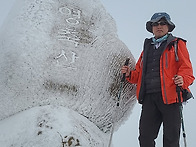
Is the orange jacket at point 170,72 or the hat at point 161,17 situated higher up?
the hat at point 161,17

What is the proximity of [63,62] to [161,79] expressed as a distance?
2.95 feet

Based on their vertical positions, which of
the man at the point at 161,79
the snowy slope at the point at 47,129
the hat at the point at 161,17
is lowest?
the snowy slope at the point at 47,129

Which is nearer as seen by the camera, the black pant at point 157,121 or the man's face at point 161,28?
the black pant at point 157,121

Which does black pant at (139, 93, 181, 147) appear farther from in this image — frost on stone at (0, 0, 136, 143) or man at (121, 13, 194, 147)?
frost on stone at (0, 0, 136, 143)

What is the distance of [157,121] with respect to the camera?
2.73 meters

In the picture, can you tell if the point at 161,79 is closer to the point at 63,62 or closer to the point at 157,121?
the point at 157,121

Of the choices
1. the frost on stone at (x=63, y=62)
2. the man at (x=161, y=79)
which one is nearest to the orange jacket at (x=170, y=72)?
the man at (x=161, y=79)

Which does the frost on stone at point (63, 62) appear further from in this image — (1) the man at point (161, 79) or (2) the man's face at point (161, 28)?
(2) the man's face at point (161, 28)

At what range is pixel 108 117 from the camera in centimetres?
253

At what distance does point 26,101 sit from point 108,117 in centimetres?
74

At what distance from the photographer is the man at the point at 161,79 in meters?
2.49

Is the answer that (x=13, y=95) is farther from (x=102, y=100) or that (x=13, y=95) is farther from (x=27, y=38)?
(x=102, y=100)

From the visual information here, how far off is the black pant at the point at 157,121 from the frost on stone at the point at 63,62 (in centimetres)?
18

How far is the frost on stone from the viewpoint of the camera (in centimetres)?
228
